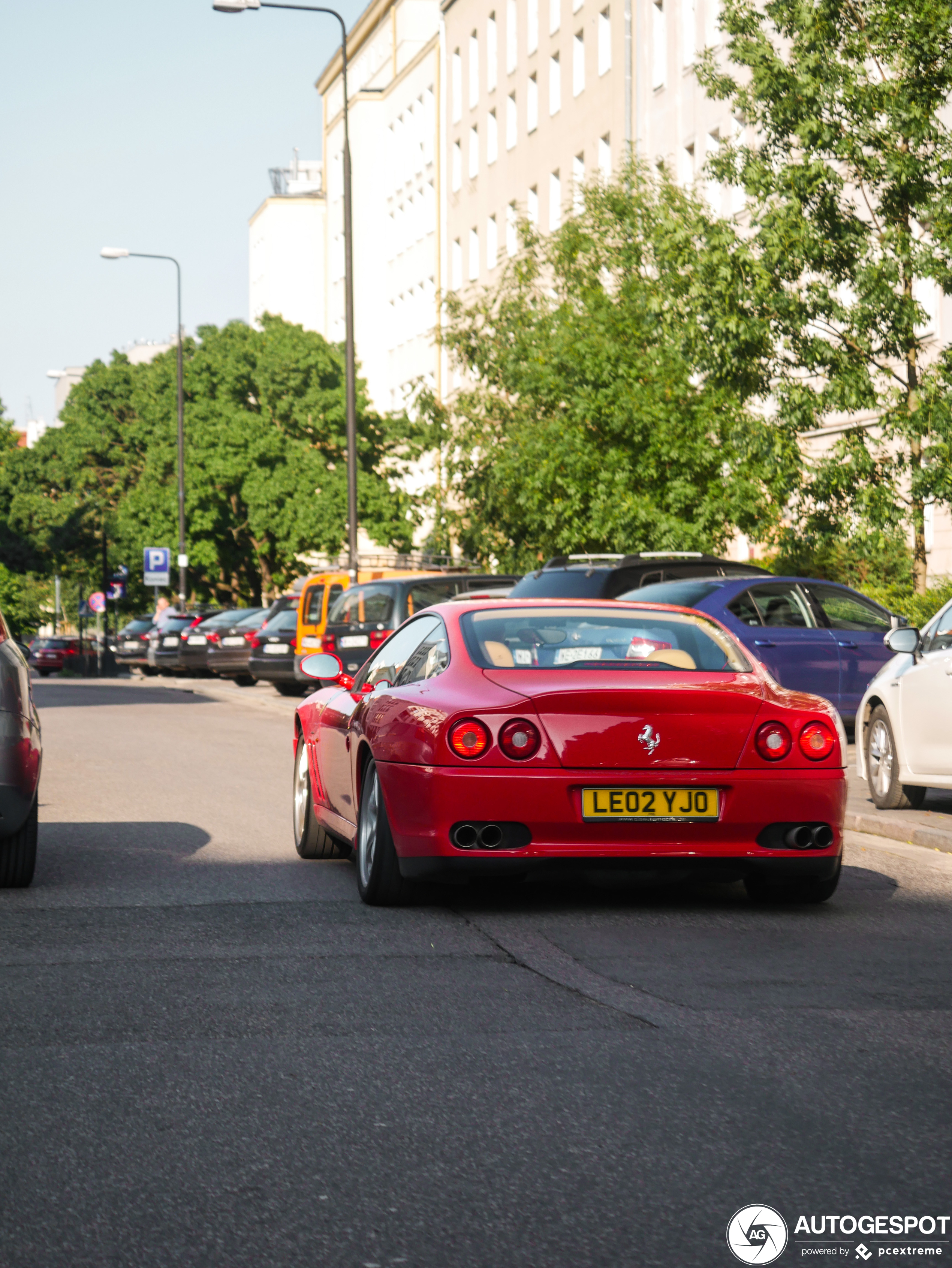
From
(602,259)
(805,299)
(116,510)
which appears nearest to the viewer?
(805,299)

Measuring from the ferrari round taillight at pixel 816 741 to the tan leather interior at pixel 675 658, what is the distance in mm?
588

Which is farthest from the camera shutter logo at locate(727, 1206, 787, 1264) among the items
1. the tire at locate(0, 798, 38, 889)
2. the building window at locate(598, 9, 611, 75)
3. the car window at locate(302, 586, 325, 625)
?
the building window at locate(598, 9, 611, 75)

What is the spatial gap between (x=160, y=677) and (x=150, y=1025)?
152 feet

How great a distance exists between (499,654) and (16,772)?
223cm

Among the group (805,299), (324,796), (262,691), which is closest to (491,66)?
(262,691)

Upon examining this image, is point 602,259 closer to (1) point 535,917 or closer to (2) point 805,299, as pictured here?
(2) point 805,299

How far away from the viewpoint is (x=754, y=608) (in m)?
17.1

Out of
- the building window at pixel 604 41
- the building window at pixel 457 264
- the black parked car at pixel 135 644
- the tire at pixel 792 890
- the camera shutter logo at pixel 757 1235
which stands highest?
the building window at pixel 604 41

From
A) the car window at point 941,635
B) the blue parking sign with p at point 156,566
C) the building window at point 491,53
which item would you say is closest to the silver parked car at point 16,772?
the car window at point 941,635

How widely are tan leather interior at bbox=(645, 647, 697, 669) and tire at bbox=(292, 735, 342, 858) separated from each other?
2.35 m

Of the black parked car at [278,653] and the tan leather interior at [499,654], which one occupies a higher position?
the tan leather interior at [499,654]

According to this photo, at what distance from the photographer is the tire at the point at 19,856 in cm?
876

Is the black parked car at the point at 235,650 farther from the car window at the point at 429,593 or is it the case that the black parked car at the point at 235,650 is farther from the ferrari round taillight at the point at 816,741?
the ferrari round taillight at the point at 816,741

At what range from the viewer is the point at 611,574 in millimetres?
17938
